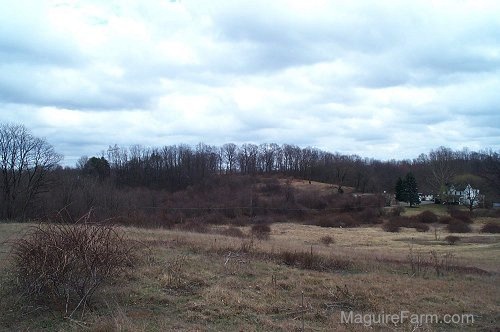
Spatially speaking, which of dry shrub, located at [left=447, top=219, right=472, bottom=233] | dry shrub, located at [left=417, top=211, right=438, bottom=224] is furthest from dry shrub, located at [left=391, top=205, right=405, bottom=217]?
dry shrub, located at [left=447, top=219, right=472, bottom=233]

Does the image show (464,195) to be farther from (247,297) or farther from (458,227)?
(247,297)

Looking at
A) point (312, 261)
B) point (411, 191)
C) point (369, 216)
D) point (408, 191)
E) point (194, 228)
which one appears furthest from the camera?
point (408, 191)

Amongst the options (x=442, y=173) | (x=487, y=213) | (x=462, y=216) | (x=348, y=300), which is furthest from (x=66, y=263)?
(x=442, y=173)

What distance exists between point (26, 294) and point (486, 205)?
9829cm

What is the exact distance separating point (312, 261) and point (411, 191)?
286 ft

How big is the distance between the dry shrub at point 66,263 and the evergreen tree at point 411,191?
317 feet

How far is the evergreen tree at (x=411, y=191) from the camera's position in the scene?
9700 cm

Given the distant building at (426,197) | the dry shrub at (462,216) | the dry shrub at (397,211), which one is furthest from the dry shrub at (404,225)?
the distant building at (426,197)

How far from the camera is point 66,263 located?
7504 mm

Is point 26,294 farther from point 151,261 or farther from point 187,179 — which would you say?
point 187,179

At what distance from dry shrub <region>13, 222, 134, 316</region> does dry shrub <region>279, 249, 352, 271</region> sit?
859cm

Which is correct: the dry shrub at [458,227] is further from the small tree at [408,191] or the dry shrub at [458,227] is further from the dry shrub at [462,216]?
the small tree at [408,191]

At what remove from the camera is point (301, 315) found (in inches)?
332

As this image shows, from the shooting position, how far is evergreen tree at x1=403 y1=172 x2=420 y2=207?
97.0 metres
